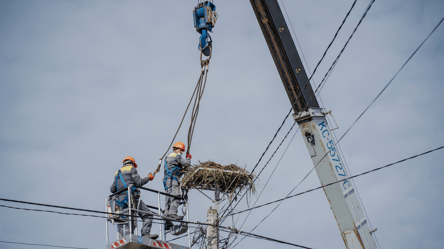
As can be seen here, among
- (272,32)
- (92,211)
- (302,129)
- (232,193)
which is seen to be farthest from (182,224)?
(272,32)

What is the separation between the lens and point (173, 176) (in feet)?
41.0

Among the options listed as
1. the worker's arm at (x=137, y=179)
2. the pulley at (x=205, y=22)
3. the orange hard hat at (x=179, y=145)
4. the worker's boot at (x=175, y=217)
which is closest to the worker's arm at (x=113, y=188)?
the worker's arm at (x=137, y=179)

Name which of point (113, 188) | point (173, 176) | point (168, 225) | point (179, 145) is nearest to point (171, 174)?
point (173, 176)

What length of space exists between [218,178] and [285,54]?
3.63 meters

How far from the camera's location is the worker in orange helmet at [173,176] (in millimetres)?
12070

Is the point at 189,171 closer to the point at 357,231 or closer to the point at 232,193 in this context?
the point at 232,193

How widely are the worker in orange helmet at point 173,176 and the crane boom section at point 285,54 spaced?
3.32m

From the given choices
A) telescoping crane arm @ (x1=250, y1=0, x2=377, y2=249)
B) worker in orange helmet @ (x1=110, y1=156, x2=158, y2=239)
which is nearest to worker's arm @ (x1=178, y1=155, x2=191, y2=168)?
worker in orange helmet @ (x1=110, y1=156, x2=158, y2=239)

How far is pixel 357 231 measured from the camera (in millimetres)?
9914

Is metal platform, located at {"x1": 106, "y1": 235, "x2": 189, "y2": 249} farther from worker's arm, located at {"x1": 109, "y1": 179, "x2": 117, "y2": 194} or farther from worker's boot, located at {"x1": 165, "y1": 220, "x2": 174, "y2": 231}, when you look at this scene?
worker's arm, located at {"x1": 109, "y1": 179, "x2": 117, "y2": 194}

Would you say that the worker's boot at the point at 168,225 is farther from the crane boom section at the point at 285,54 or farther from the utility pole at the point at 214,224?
the crane boom section at the point at 285,54

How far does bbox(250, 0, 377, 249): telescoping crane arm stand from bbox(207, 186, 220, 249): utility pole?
132 inches

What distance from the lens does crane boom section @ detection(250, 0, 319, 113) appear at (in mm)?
11391

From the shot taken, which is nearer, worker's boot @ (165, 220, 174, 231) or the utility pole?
worker's boot @ (165, 220, 174, 231)
